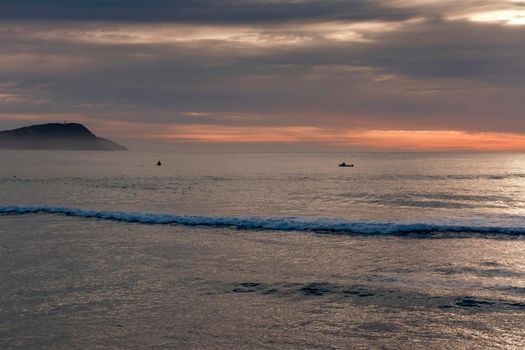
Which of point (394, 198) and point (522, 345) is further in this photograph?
point (394, 198)

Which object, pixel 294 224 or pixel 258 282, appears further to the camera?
pixel 294 224

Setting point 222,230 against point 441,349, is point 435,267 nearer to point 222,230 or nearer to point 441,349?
point 441,349

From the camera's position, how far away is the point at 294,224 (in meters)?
42.4

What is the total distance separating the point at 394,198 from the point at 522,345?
2154 inches

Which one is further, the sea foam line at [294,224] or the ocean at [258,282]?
the sea foam line at [294,224]

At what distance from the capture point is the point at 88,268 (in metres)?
25.6

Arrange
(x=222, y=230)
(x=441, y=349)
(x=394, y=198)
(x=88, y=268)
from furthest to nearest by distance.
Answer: (x=394, y=198)
(x=222, y=230)
(x=88, y=268)
(x=441, y=349)

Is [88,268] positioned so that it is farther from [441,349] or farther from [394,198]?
[394,198]

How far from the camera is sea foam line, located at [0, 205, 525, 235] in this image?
40.0 metres

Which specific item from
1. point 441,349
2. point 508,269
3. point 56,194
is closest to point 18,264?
point 441,349

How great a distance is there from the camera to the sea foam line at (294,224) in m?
40.0

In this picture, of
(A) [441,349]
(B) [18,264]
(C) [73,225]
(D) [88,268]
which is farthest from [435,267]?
(C) [73,225]

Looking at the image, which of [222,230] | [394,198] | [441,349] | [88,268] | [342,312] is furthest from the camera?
[394,198]

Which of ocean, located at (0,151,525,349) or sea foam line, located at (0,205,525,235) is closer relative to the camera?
ocean, located at (0,151,525,349)
